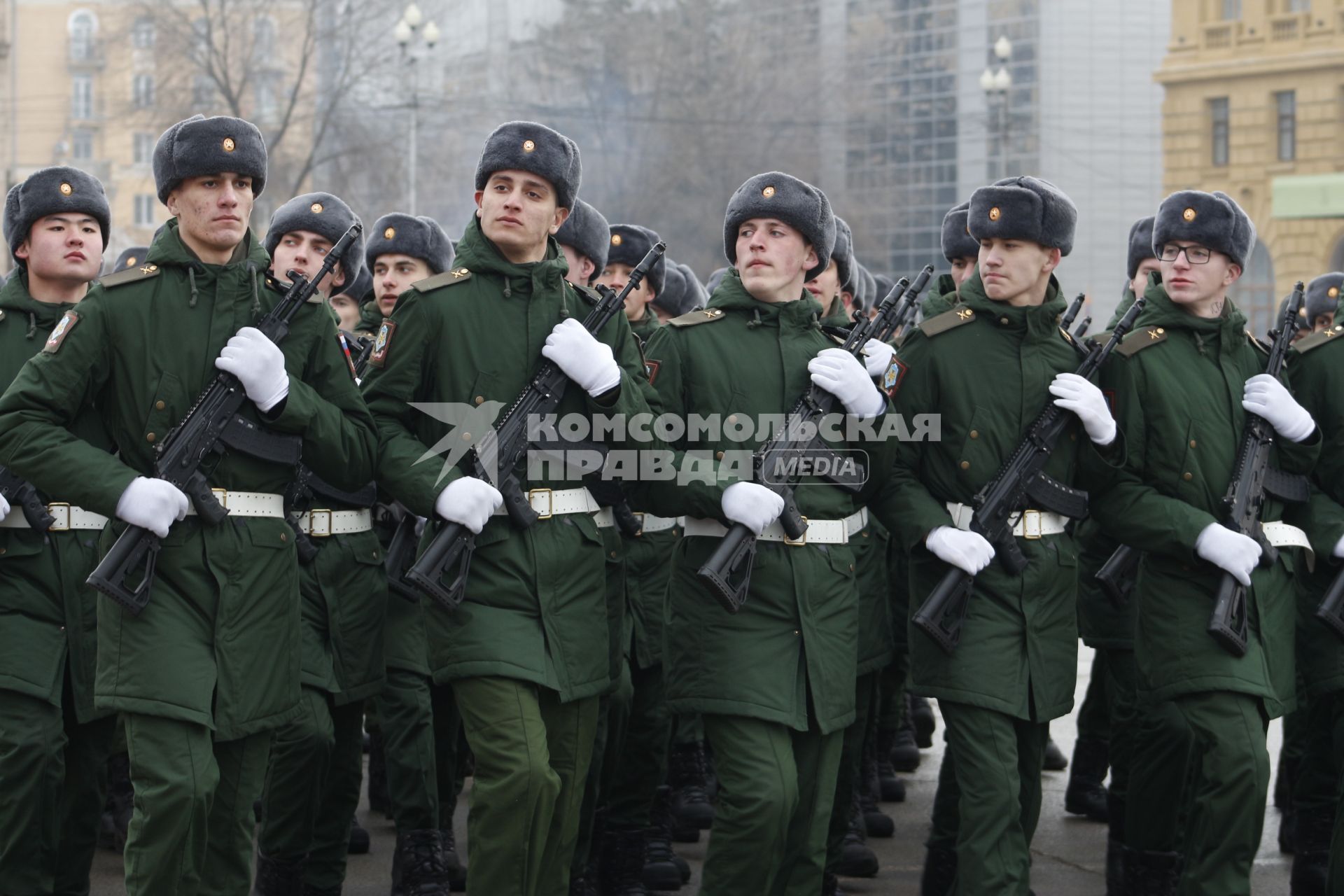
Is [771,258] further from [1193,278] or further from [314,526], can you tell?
[314,526]

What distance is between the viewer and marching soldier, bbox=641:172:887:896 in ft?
19.1

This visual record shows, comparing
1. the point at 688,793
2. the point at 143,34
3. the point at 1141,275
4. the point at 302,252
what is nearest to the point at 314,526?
the point at 302,252

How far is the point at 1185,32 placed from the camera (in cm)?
4591

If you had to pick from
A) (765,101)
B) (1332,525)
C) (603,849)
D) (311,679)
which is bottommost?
(603,849)

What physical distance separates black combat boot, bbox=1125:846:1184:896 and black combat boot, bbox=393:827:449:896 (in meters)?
2.26

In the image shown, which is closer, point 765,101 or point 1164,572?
point 1164,572

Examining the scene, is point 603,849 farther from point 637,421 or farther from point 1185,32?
point 1185,32

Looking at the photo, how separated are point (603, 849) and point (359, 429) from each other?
2098 mm

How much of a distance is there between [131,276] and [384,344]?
0.77 meters

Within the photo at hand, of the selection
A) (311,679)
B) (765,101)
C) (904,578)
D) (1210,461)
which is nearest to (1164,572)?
(1210,461)

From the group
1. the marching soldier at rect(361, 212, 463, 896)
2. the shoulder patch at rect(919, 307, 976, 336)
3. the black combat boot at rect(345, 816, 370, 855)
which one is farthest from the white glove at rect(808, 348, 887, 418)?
the black combat boot at rect(345, 816, 370, 855)

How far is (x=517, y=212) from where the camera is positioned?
591 cm

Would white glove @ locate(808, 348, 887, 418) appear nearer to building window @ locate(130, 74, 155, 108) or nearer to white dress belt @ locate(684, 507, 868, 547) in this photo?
white dress belt @ locate(684, 507, 868, 547)

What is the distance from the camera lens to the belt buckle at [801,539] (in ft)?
19.8
